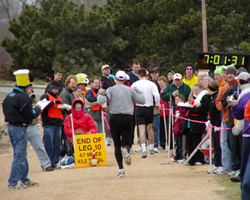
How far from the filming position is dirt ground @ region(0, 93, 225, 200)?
833 centimetres

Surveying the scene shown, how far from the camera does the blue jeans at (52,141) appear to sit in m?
12.0

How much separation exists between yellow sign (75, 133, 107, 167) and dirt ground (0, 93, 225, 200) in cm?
29

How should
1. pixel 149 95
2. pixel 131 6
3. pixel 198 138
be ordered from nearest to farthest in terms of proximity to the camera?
pixel 198 138, pixel 149 95, pixel 131 6

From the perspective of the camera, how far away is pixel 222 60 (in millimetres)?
12875

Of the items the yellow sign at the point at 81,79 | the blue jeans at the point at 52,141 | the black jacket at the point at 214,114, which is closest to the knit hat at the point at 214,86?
the black jacket at the point at 214,114

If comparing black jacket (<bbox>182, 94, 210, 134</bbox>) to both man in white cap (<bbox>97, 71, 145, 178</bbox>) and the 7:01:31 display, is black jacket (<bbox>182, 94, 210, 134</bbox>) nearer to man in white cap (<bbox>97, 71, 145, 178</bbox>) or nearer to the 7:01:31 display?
the 7:01:31 display

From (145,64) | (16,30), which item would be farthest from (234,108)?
(16,30)

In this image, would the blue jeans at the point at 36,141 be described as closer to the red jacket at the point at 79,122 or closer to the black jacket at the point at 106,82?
the red jacket at the point at 79,122

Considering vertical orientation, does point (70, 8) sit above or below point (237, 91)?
above

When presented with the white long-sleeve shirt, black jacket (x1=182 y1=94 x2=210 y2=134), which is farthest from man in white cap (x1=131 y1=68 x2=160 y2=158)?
black jacket (x1=182 y1=94 x2=210 y2=134)

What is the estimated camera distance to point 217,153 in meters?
10.2

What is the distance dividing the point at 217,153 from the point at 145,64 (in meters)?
28.3

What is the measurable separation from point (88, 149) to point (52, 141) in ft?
2.80

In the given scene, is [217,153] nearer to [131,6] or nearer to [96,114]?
[96,114]
